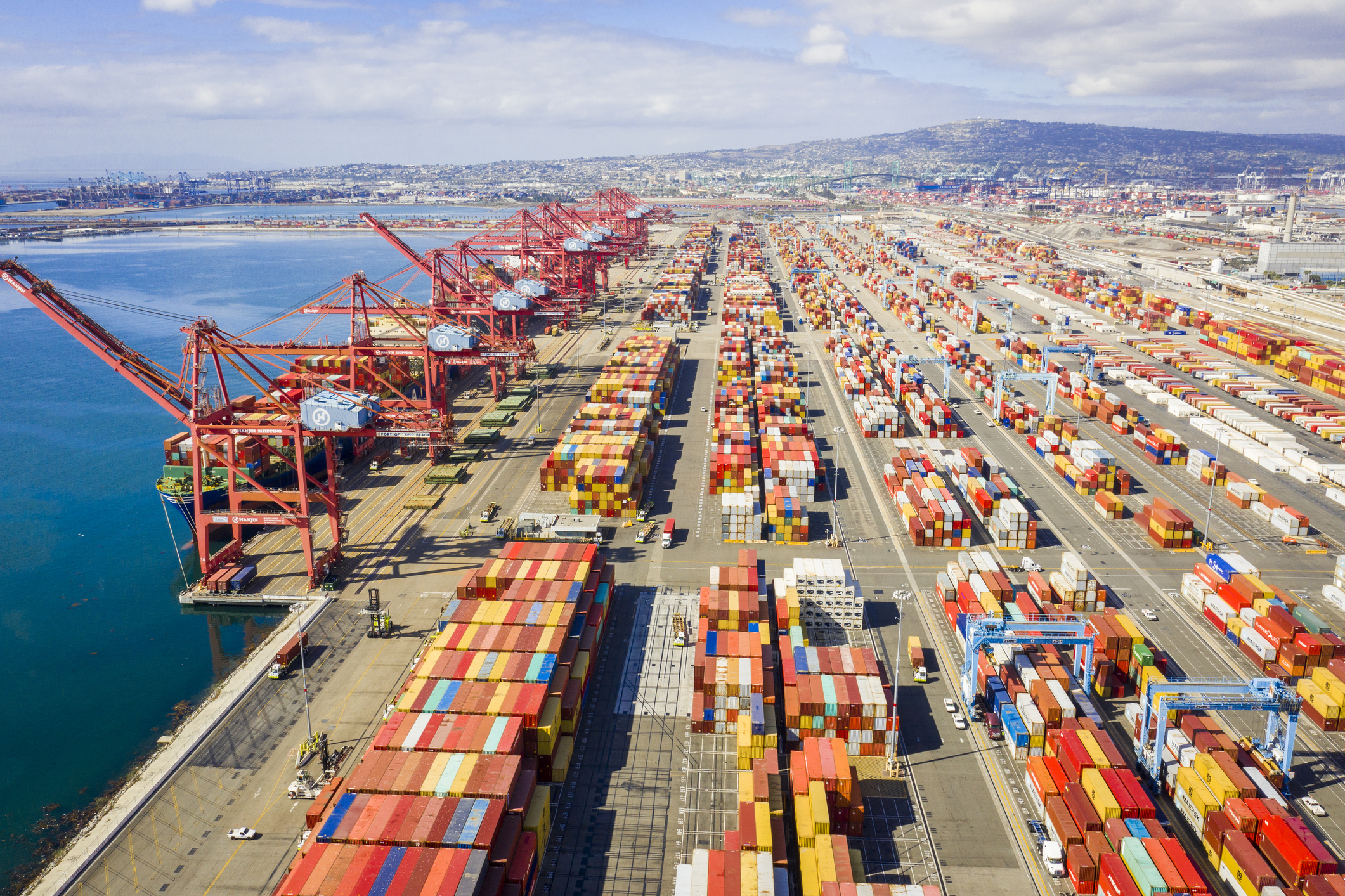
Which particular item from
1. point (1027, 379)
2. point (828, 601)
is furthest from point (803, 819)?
point (1027, 379)

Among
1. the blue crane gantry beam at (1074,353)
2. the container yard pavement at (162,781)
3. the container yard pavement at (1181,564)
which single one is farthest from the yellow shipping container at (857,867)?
the blue crane gantry beam at (1074,353)

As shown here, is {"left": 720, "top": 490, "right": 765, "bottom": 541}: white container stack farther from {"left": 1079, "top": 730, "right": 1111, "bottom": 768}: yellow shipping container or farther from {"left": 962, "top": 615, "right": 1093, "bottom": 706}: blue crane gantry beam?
{"left": 1079, "top": 730, "right": 1111, "bottom": 768}: yellow shipping container

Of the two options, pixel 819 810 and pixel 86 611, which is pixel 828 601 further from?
pixel 86 611

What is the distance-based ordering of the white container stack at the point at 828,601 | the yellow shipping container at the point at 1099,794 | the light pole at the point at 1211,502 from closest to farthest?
the yellow shipping container at the point at 1099,794
the white container stack at the point at 828,601
the light pole at the point at 1211,502

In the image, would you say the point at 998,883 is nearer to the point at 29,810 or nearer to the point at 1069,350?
the point at 29,810

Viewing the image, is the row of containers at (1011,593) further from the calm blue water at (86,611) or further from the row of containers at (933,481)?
the calm blue water at (86,611)

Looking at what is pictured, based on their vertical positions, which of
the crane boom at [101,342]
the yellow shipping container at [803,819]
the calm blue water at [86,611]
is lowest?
the calm blue water at [86,611]
